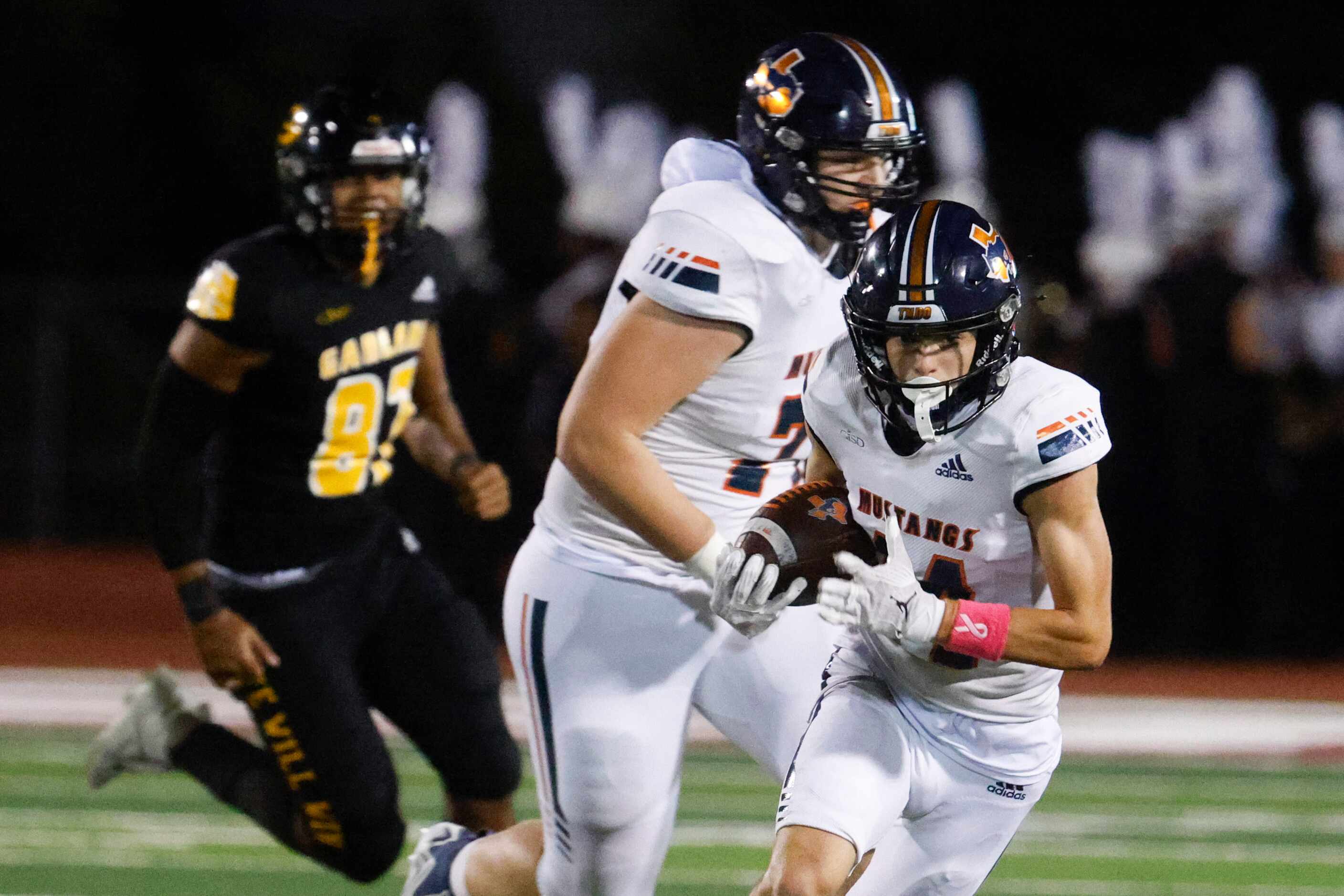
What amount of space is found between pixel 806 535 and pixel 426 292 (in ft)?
4.95

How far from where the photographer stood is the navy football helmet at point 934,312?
3.05 meters

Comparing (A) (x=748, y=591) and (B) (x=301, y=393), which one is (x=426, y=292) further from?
(A) (x=748, y=591)

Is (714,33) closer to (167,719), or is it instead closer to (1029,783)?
(167,719)

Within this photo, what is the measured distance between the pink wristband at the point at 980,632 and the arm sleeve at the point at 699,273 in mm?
677

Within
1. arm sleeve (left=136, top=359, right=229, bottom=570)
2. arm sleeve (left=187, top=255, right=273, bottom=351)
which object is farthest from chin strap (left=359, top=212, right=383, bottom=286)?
arm sleeve (left=136, top=359, right=229, bottom=570)

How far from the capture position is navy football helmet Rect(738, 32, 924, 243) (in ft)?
11.2

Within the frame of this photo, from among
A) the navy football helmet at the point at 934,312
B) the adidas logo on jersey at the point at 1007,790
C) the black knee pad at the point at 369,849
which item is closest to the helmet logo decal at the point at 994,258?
the navy football helmet at the point at 934,312

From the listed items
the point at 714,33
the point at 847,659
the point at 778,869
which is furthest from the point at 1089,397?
the point at 714,33

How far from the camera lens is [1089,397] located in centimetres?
309

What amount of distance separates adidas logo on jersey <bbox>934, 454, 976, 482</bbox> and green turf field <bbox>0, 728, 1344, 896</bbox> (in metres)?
2.11

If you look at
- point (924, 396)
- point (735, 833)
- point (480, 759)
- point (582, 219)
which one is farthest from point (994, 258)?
point (582, 219)

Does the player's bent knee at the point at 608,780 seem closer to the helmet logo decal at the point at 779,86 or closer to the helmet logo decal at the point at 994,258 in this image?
the helmet logo decal at the point at 994,258

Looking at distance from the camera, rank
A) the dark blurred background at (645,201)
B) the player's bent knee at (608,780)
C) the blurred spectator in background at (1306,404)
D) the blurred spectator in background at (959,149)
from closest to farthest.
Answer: the player's bent knee at (608,780)
the blurred spectator in background at (1306,404)
the dark blurred background at (645,201)
the blurred spectator in background at (959,149)

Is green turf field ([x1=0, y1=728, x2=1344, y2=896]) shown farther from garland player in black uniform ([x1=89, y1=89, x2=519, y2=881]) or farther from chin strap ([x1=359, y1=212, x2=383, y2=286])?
chin strap ([x1=359, y1=212, x2=383, y2=286])
